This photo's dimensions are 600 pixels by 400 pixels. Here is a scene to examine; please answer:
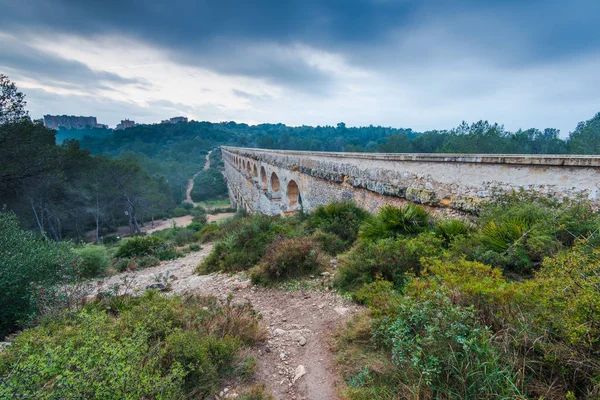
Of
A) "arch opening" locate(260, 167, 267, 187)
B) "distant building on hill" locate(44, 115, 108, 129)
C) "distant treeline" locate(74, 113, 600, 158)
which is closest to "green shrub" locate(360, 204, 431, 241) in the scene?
"arch opening" locate(260, 167, 267, 187)

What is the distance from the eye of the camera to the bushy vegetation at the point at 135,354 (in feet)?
5.22

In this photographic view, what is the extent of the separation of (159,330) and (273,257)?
257cm

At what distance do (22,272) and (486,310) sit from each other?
258 inches

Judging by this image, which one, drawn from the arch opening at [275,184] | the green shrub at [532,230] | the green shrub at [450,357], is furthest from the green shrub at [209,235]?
the green shrub at [450,357]

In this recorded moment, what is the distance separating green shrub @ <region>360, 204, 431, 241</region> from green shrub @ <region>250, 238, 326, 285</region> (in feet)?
3.47

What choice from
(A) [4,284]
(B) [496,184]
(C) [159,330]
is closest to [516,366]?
(C) [159,330]

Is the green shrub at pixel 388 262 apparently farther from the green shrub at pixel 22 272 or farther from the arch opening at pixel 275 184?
the arch opening at pixel 275 184

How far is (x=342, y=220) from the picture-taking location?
255 inches

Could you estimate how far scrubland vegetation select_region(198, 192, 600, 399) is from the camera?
1.57 metres

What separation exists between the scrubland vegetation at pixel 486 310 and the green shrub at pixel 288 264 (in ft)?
2.41

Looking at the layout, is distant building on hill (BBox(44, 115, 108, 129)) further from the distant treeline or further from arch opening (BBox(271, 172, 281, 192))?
arch opening (BBox(271, 172, 281, 192))

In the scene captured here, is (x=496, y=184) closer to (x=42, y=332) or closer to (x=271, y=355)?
(x=271, y=355)

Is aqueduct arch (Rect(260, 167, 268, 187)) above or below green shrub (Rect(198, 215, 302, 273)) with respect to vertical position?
above

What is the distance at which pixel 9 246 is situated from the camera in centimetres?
474
